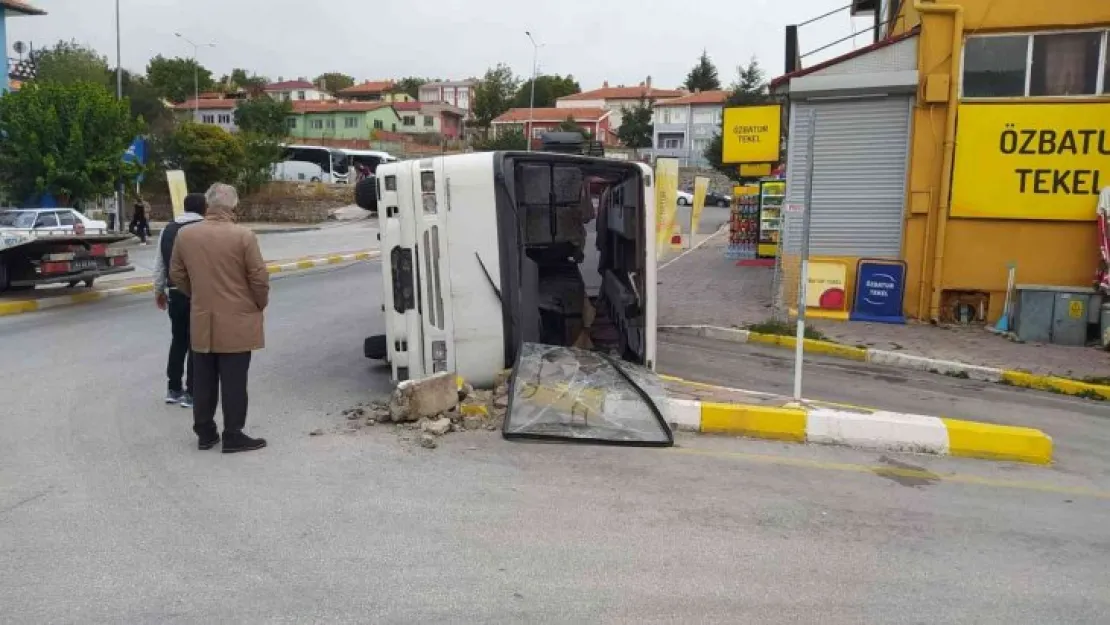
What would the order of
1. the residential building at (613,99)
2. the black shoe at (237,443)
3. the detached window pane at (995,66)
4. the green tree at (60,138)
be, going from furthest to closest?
the residential building at (613,99) < the green tree at (60,138) < the detached window pane at (995,66) < the black shoe at (237,443)

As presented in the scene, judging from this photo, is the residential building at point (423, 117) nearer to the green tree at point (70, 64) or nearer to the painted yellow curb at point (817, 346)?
the green tree at point (70, 64)

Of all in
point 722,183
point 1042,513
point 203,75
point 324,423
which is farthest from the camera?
point 203,75

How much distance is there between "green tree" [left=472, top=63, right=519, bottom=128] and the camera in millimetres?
89500

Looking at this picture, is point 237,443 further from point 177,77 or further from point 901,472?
point 177,77

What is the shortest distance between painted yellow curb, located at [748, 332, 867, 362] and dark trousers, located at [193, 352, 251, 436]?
7065mm

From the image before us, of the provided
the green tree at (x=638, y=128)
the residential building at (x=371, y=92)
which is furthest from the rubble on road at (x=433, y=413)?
the residential building at (x=371, y=92)

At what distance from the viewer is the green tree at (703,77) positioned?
302 feet

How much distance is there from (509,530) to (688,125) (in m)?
76.1

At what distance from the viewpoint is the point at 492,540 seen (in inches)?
174

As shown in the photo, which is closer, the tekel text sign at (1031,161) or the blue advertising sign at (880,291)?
the tekel text sign at (1031,161)

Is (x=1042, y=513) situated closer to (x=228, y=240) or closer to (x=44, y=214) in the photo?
(x=228, y=240)

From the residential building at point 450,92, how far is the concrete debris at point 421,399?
120622mm

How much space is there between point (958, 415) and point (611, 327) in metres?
3.37

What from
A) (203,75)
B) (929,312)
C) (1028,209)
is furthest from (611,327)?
(203,75)
